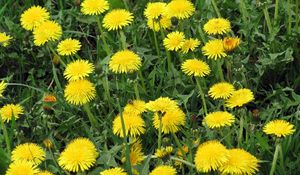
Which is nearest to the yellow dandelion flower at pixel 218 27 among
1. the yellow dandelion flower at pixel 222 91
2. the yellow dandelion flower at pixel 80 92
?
the yellow dandelion flower at pixel 222 91

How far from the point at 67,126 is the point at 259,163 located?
0.76 meters

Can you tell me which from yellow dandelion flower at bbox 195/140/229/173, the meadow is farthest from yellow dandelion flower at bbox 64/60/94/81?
yellow dandelion flower at bbox 195/140/229/173

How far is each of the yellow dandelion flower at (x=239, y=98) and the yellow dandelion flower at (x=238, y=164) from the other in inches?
9.4

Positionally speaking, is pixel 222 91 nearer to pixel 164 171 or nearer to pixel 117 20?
pixel 164 171

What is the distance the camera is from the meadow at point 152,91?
202 centimetres

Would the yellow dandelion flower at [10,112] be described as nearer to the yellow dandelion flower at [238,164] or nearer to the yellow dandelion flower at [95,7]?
the yellow dandelion flower at [95,7]

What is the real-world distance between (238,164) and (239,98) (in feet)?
1.04

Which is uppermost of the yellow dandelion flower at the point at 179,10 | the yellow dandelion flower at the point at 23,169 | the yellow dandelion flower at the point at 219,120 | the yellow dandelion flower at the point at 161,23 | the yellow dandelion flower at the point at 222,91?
the yellow dandelion flower at the point at 179,10

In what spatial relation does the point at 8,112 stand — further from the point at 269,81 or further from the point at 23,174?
the point at 269,81

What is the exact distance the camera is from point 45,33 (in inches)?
98.3

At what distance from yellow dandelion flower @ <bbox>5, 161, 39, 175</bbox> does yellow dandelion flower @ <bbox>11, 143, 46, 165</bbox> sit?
0.06 m

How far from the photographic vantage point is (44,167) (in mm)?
2145

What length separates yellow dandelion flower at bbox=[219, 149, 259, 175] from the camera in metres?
1.82

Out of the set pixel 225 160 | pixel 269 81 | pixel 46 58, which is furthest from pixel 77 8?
pixel 225 160
